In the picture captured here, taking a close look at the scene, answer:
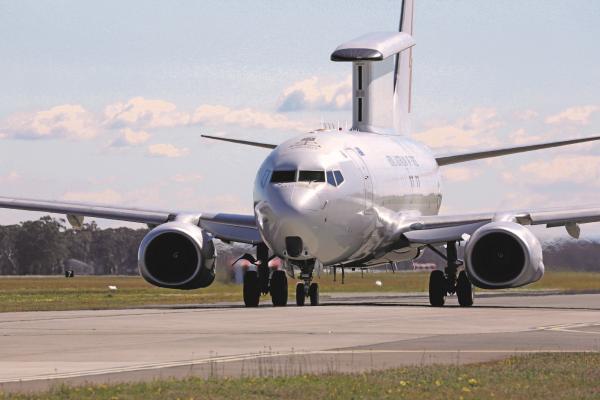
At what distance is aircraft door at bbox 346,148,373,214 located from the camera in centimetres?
3991

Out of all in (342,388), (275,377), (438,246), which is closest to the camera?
(342,388)

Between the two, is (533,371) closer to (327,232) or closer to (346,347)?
(346,347)

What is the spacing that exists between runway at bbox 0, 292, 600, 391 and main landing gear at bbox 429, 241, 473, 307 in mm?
4782

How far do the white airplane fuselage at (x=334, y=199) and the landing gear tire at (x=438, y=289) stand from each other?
6.47ft

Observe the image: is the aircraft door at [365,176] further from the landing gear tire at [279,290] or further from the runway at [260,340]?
the runway at [260,340]

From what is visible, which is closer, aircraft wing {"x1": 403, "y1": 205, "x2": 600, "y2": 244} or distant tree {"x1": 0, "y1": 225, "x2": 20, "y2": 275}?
aircraft wing {"x1": 403, "y1": 205, "x2": 600, "y2": 244}

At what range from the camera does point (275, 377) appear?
1756 centimetres

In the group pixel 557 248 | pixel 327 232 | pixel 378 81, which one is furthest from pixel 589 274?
pixel 327 232

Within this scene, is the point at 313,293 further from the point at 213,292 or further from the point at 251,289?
the point at 213,292

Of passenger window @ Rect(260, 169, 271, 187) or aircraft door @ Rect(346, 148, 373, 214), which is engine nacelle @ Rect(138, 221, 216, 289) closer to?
passenger window @ Rect(260, 169, 271, 187)

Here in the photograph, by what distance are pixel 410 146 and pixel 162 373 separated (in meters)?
32.0

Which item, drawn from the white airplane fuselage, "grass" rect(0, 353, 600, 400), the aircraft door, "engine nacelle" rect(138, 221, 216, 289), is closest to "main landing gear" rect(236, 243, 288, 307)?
"engine nacelle" rect(138, 221, 216, 289)

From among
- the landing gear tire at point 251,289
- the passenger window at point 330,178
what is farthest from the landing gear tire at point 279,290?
the passenger window at point 330,178

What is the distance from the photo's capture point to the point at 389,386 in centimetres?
1638
